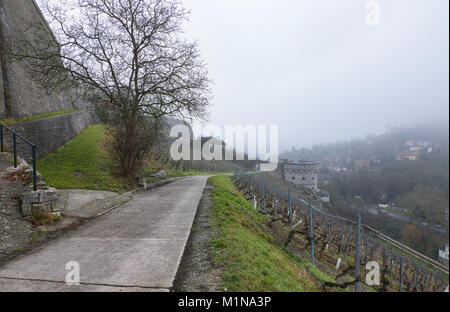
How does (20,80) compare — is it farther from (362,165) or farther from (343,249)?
(362,165)

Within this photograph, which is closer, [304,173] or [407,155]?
[304,173]

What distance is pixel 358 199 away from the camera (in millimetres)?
58156

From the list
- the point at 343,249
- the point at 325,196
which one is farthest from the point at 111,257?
the point at 325,196

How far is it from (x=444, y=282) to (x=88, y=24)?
43.5 m

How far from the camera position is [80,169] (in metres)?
13.2

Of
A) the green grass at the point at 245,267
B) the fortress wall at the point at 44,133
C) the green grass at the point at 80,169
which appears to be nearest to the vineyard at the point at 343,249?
the green grass at the point at 245,267

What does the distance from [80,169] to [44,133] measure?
142 inches

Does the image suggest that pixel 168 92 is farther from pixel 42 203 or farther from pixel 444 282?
pixel 444 282

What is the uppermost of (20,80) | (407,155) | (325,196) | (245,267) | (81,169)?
(20,80)

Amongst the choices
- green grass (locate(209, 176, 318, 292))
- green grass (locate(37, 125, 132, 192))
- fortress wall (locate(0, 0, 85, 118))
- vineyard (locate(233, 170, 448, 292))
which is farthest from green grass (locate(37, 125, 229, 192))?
vineyard (locate(233, 170, 448, 292))

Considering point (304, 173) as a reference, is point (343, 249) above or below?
below

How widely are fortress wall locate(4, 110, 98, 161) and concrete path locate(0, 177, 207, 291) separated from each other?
6577mm

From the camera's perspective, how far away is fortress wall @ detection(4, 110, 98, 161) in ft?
37.3
